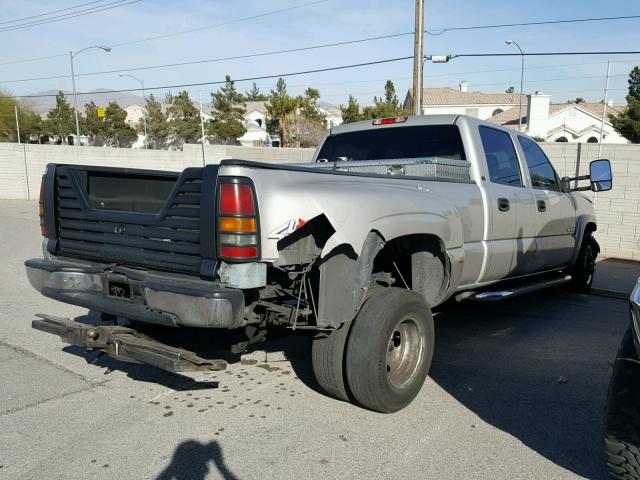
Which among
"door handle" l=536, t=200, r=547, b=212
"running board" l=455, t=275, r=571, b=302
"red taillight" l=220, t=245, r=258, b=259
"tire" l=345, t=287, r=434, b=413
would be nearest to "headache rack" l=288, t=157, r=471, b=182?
"running board" l=455, t=275, r=571, b=302

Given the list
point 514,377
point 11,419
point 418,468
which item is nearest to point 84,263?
point 11,419

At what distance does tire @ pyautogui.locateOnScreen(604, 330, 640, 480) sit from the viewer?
2609 millimetres

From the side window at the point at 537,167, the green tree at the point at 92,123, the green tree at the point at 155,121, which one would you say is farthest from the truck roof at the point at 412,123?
the green tree at the point at 92,123

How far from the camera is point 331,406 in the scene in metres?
3.95

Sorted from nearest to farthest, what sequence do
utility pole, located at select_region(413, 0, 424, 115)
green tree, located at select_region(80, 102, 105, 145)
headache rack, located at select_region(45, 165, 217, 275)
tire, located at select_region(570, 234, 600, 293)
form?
headache rack, located at select_region(45, 165, 217, 275) < tire, located at select_region(570, 234, 600, 293) < utility pole, located at select_region(413, 0, 424, 115) < green tree, located at select_region(80, 102, 105, 145)

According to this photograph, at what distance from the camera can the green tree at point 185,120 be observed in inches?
2302

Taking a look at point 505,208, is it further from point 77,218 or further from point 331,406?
point 77,218

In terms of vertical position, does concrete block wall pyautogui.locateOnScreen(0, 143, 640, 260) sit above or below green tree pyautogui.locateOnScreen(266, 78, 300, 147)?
below

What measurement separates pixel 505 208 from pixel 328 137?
6.77ft

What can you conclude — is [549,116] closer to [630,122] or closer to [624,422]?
[630,122]

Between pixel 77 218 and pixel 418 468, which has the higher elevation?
pixel 77 218

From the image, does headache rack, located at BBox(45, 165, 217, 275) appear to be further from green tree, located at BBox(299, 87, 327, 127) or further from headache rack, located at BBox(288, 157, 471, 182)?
green tree, located at BBox(299, 87, 327, 127)

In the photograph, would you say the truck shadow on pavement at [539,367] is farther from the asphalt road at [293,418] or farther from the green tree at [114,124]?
the green tree at [114,124]

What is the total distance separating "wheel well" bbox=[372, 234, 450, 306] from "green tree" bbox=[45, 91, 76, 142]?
67378 mm
